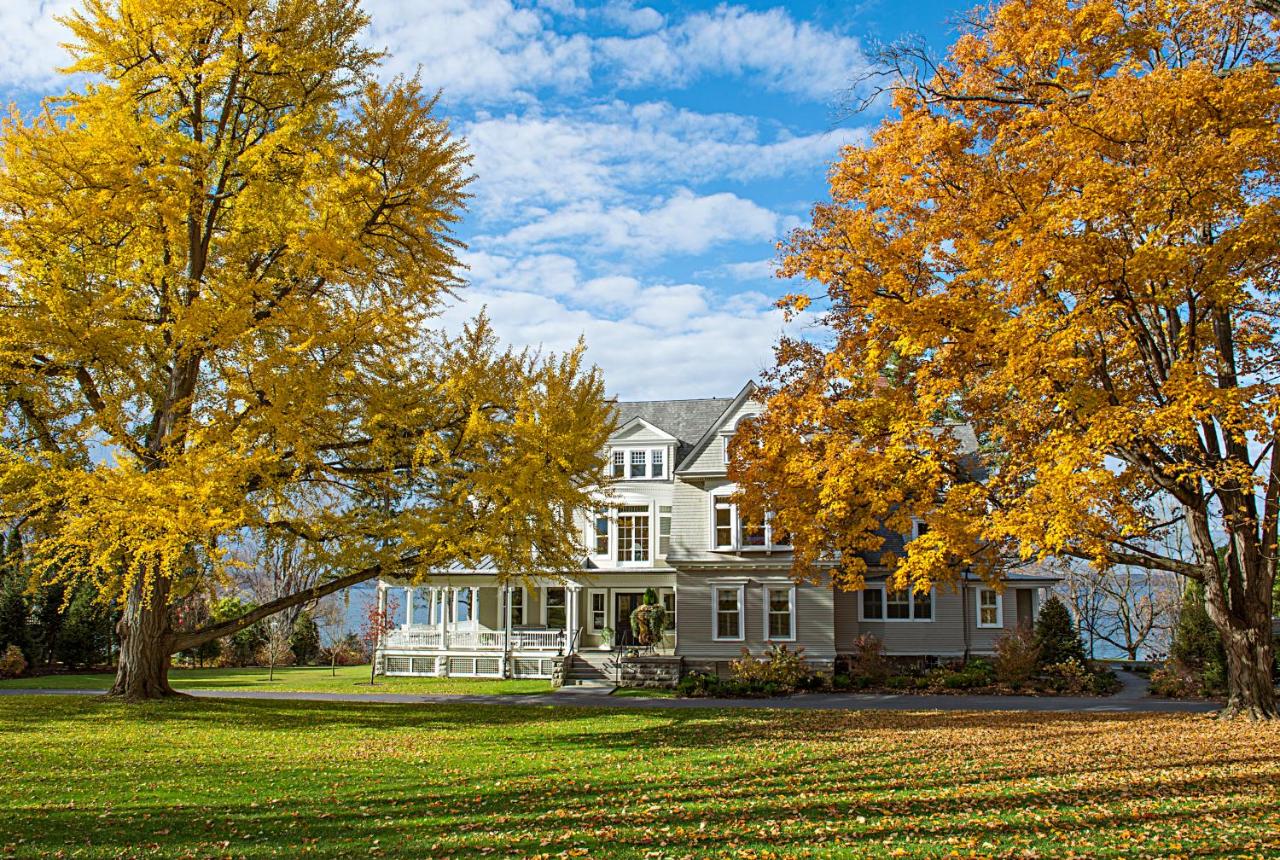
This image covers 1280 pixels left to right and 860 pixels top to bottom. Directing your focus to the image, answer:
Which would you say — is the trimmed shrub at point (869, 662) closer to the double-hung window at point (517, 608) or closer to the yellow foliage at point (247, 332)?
the double-hung window at point (517, 608)

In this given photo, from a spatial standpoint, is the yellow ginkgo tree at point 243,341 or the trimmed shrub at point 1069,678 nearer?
the yellow ginkgo tree at point 243,341

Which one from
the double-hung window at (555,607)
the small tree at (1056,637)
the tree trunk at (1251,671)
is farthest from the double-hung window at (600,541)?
the tree trunk at (1251,671)

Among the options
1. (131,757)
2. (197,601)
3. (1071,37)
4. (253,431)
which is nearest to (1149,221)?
(1071,37)

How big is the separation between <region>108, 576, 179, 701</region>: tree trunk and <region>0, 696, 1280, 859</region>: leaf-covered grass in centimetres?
195

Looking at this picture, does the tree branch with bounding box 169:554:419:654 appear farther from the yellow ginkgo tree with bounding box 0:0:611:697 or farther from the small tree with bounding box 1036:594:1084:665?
the small tree with bounding box 1036:594:1084:665

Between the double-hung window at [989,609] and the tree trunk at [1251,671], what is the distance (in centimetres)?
1300

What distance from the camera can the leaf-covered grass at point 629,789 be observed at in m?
7.39

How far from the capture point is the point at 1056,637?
28.7m

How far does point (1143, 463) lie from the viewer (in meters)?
16.5

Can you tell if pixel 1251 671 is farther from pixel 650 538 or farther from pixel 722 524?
pixel 650 538

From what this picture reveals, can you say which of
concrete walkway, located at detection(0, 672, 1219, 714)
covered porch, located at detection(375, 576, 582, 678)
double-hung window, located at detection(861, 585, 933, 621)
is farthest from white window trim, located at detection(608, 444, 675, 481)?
concrete walkway, located at detection(0, 672, 1219, 714)

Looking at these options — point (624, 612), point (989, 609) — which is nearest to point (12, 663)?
point (624, 612)

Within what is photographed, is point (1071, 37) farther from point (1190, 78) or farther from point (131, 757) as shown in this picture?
point (131, 757)

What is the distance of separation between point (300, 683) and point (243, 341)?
60.8 ft
